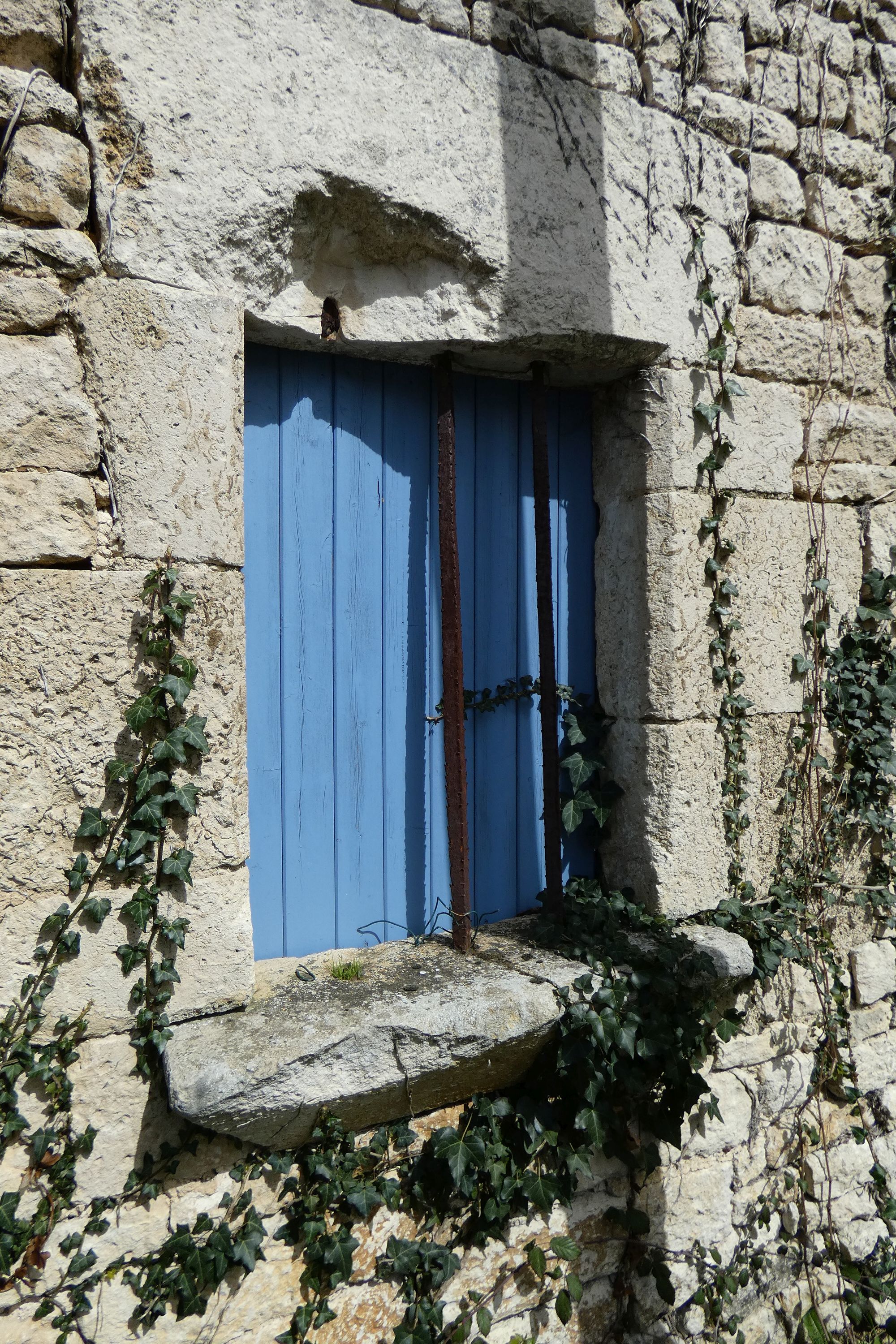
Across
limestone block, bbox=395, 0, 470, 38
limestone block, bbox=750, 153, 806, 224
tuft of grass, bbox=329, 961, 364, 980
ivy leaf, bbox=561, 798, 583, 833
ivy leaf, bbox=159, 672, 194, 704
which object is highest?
limestone block, bbox=395, 0, 470, 38

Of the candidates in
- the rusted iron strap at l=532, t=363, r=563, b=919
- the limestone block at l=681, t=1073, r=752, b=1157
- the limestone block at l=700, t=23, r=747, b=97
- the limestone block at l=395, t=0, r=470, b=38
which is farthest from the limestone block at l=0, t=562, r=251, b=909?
the limestone block at l=700, t=23, r=747, b=97

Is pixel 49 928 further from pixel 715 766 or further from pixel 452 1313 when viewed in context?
pixel 715 766

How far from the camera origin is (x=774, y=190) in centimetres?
254

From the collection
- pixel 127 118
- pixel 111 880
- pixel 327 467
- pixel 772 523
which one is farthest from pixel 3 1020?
pixel 772 523

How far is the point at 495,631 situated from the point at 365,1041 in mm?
1162

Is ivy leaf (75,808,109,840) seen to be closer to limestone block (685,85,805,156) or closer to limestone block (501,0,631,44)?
limestone block (501,0,631,44)

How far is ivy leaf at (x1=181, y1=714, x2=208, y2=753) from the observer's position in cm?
172

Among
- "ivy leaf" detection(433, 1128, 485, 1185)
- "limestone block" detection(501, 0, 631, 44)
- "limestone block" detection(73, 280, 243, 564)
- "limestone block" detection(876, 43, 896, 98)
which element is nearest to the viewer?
"limestone block" detection(73, 280, 243, 564)

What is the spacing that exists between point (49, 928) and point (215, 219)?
1503 mm

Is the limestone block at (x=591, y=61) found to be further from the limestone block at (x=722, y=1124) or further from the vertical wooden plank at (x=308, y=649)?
the limestone block at (x=722, y=1124)

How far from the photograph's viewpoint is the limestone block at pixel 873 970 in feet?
8.81

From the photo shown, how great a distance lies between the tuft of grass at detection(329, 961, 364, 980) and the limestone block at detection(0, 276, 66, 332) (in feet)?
4.70

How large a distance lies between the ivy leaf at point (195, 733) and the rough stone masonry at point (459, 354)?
0.05 metres

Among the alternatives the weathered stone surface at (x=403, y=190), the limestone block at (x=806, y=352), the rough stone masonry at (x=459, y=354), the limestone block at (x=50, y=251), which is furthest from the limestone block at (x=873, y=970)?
the limestone block at (x=50, y=251)
